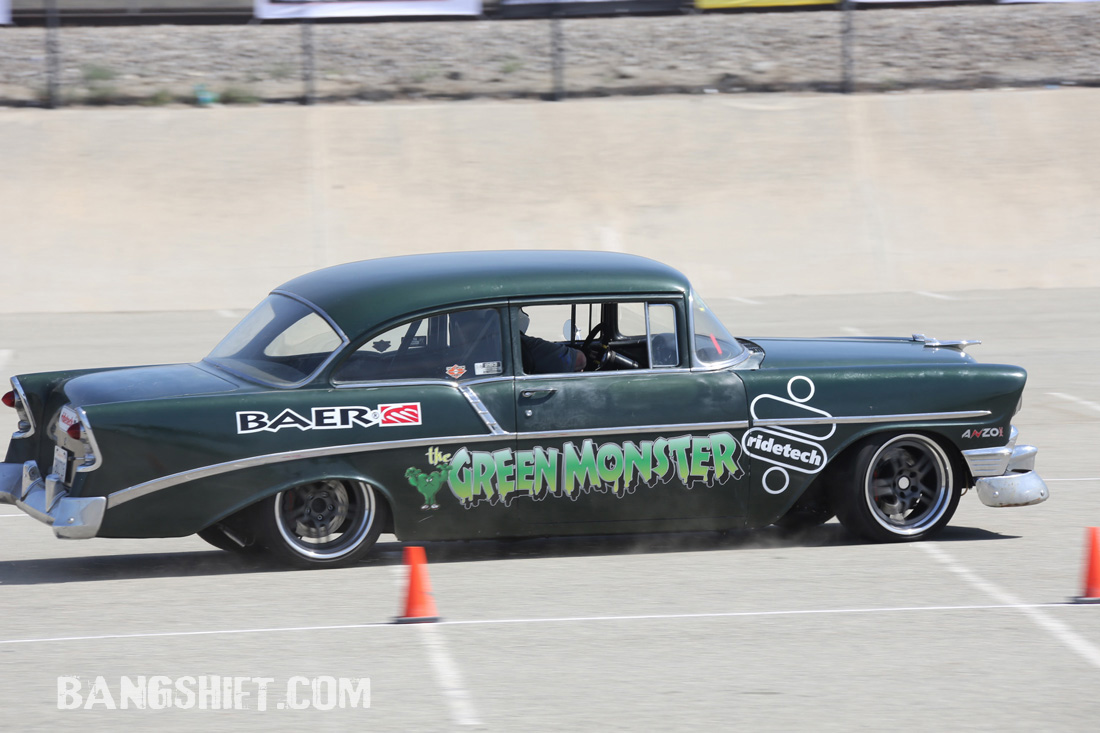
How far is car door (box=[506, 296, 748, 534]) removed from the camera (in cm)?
693

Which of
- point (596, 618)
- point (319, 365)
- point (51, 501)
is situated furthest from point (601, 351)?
point (51, 501)

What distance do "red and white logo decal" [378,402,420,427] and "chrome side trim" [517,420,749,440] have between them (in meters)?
0.53

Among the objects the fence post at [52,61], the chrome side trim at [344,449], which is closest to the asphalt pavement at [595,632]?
the chrome side trim at [344,449]

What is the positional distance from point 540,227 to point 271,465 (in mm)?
14803

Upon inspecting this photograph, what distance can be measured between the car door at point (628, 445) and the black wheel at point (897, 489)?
625 mm

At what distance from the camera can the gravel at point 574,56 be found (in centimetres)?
2522

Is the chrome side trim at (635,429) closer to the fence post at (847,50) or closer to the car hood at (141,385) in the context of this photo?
the car hood at (141,385)

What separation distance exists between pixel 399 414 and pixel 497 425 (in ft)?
1.61

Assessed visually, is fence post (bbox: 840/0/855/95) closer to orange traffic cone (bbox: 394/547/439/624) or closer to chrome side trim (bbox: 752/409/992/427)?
chrome side trim (bbox: 752/409/992/427)

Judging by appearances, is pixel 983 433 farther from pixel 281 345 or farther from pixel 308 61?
→ pixel 308 61

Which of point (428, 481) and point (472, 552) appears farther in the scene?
point (472, 552)

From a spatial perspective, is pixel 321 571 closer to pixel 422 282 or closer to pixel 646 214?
pixel 422 282

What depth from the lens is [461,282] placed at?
7.08 m

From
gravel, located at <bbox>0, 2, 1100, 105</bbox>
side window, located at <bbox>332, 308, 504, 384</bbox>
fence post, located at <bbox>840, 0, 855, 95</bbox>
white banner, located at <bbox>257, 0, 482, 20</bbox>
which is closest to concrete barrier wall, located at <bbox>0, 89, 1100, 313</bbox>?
fence post, located at <bbox>840, 0, 855, 95</bbox>
